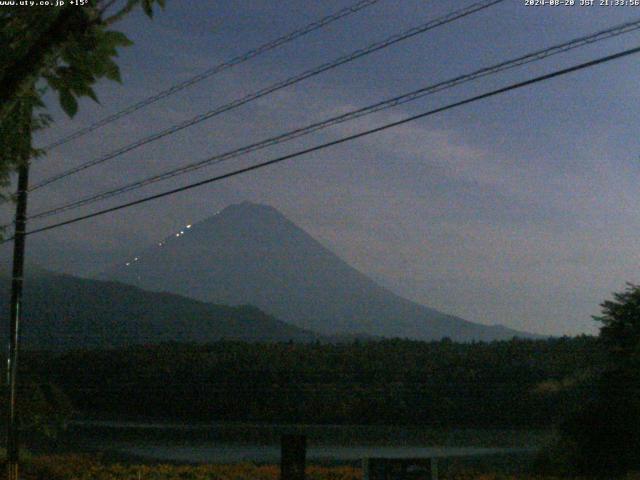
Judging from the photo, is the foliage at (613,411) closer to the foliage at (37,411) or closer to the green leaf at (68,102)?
the foliage at (37,411)

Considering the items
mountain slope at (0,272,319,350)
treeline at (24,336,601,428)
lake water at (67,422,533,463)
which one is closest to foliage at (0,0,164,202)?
lake water at (67,422,533,463)

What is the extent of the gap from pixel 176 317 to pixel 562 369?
56.5 m

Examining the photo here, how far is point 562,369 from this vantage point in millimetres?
33094

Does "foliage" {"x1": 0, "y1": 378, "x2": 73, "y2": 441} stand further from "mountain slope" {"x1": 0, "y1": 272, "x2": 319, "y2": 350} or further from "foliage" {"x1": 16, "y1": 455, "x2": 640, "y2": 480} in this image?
"mountain slope" {"x1": 0, "y1": 272, "x2": 319, "y2": 350}

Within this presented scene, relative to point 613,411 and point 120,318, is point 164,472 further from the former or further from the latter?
point 120,318

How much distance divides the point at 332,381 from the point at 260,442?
393 inches

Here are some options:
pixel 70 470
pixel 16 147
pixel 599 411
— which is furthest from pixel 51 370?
pixel 16 147

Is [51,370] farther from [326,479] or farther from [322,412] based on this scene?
[326,479]

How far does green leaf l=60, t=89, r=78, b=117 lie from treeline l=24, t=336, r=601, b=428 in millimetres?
22824

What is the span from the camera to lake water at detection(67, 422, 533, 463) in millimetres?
24672

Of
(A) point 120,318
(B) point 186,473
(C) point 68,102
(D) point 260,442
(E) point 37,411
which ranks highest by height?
(A) point 120,318

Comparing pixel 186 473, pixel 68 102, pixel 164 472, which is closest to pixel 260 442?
pixel 186 473

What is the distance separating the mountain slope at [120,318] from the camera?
7534 cm

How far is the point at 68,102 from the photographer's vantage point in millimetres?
5309
